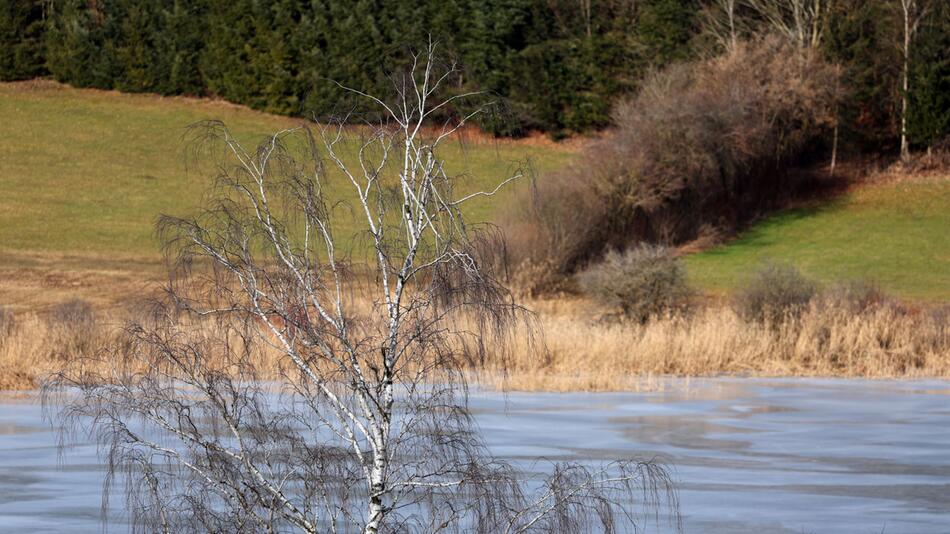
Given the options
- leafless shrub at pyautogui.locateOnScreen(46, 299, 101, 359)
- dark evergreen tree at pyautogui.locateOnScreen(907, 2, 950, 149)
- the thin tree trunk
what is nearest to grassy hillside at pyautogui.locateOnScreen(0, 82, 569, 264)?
the thin tree trunk

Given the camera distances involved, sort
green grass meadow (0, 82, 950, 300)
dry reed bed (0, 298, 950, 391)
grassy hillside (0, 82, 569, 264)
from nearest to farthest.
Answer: dry reed bed (0, 298, 950, 391) → green grass meadow (0, 82, 950, 300) → grassy hillside (0, 82, 569, 264)

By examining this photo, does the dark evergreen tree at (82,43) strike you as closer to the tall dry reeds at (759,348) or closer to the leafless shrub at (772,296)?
the leafless shrub at (772,296)

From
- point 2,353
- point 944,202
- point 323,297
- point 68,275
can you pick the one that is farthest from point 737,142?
point 323,297

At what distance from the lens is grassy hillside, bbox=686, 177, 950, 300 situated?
43781mm

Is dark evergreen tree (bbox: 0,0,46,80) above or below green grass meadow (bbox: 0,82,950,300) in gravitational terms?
above

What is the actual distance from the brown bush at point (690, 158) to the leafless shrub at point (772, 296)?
34.8 feet

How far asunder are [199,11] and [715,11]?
71.4ft

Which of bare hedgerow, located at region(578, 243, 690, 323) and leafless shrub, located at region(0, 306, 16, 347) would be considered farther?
bare hedgerow, located at region(578, 243, 690, 323)

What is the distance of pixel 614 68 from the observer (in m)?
61.5

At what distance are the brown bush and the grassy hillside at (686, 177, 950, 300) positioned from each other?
1696mm

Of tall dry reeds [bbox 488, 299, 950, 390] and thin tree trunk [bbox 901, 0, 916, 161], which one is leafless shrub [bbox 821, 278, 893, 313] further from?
thin tree trunk [bbox 901, 0, 916, 161]

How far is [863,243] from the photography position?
49.2 meters

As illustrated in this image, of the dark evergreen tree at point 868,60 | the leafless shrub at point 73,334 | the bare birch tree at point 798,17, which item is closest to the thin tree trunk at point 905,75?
the dark evergreen tree at point 868,60

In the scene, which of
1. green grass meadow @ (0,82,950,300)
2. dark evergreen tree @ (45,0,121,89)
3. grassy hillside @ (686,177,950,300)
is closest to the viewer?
grassy hillside @ (686,177,950,300)
